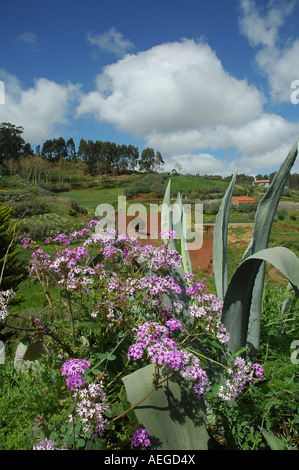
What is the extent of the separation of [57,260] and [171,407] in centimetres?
79

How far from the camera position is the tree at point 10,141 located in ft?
142

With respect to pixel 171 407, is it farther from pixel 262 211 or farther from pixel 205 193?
pixel 205 193

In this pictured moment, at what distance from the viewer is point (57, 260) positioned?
135 centimetres

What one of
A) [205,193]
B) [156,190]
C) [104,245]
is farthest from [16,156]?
[104,245]

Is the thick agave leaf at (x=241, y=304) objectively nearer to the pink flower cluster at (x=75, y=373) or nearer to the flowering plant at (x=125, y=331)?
the flowering plant at (x=125, y=331)

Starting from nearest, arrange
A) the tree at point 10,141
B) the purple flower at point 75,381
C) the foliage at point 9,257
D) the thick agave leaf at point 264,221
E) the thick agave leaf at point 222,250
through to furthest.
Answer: the purple flower at point 75,381
the thick agave leaf at point 264,221
the thick agave leaf at point 222,250
the foliage at point 9,257
the tree at point 10,141

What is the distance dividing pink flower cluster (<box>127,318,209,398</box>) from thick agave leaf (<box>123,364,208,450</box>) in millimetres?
89

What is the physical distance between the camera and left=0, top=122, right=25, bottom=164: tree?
142ft

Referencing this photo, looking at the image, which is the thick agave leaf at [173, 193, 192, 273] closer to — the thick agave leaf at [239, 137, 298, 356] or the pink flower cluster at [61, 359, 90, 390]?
the thick agave leaf at [239, 137, 298, 356]

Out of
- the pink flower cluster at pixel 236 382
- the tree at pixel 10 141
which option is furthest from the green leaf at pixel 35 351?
the tree at pixel 10 141

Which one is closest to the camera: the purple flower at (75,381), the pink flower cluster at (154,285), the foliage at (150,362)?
the purple flower at (75,381)

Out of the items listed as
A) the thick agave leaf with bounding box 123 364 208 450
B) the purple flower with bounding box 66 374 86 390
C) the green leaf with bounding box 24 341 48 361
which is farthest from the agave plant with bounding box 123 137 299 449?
the green leaf with bounding box 24 341 48 361

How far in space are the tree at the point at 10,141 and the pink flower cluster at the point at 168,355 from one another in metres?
47.6

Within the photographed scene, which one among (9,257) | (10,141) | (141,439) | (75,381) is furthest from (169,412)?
(10,141)
